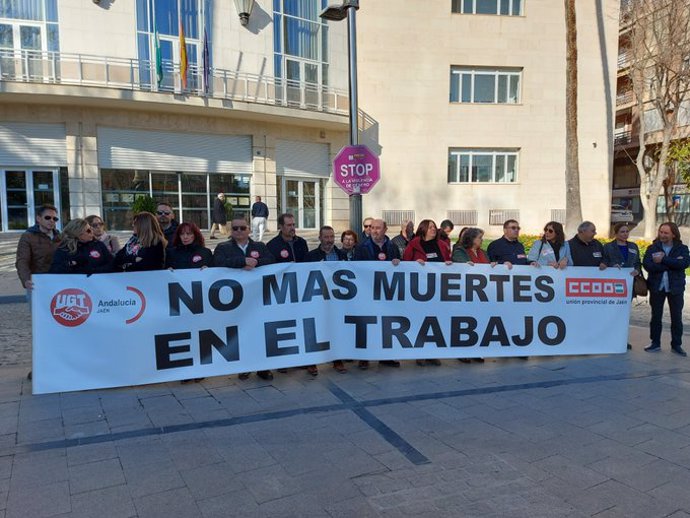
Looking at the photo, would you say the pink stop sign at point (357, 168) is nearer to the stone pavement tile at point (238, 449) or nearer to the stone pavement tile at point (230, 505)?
the stone pavement tile at point (238, 449)

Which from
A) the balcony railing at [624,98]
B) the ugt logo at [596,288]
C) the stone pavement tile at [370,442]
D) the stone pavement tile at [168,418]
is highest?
the balcony railing at [624,98]

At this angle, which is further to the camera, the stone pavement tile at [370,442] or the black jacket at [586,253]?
the black jacket at [586,253]

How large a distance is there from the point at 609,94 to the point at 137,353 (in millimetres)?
27310

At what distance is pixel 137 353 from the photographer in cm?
514

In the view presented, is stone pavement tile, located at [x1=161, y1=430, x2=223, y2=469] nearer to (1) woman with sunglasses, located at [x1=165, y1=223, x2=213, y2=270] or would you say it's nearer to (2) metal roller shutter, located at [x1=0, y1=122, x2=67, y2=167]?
(1) woman with sunglasses, located at [x1=165, y1=223, x2=213, y2=270]

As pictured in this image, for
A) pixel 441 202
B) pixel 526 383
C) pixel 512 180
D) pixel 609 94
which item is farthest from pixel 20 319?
pixel 609 94

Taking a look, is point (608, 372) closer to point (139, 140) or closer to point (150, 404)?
point (150, 404)

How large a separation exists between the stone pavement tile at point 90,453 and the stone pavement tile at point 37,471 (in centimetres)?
6

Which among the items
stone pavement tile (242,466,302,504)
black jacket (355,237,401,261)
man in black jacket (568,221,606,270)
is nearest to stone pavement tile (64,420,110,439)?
stone pavement tile (242,466,302,504)

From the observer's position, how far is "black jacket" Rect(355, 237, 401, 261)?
20.6 ft

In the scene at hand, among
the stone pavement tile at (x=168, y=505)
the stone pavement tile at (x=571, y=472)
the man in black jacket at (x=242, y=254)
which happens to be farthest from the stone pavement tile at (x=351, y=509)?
the man in black jacket at (x=242, y=254)

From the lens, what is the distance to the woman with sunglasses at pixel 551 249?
21.7 feet

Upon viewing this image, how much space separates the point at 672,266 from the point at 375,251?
3.74m

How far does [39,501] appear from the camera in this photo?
318cm
